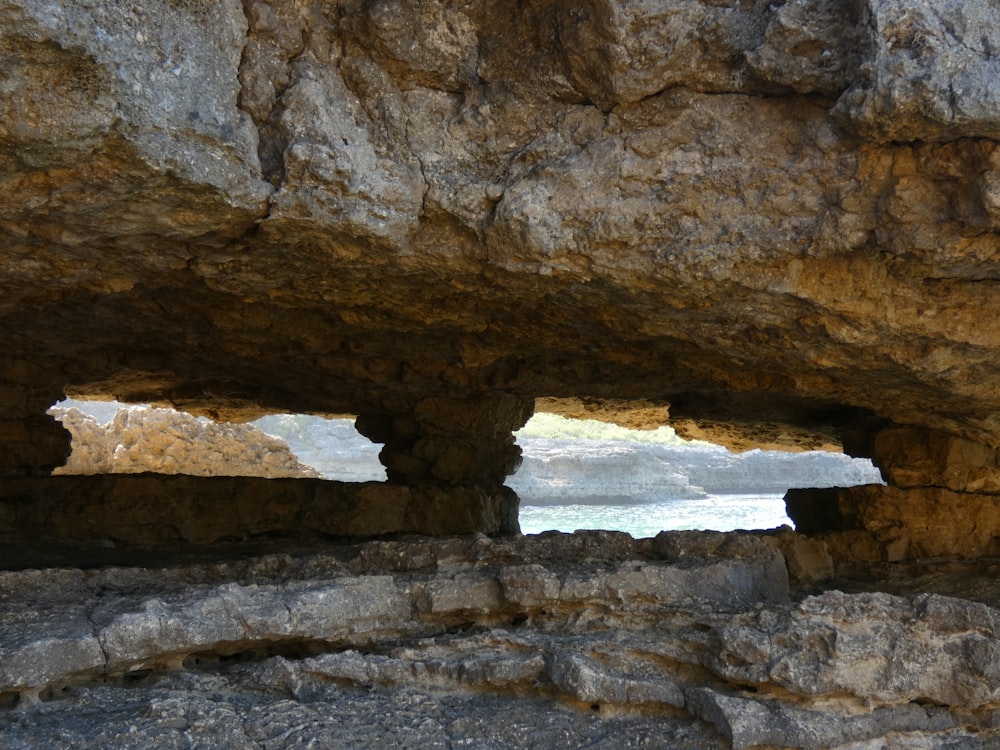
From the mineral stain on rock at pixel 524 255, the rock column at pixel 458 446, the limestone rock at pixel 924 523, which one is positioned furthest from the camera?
the rock column at pixel 458 446

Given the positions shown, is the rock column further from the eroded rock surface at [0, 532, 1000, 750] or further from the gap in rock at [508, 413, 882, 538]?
the gap in rock at [508, 413, 882, 538]

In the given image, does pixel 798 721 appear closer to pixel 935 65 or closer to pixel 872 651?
pixel 872 651

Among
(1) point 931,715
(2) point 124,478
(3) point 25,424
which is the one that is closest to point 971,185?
(1) point 931,715

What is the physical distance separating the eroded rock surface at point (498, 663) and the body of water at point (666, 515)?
28.4 feet

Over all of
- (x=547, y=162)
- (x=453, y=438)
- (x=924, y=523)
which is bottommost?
(x=924, y=523)

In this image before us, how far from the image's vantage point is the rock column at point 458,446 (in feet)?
23.5

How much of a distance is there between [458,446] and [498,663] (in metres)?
3.83

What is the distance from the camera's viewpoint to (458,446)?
7.44 meters

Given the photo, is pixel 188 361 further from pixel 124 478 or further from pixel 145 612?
pixel 145 612

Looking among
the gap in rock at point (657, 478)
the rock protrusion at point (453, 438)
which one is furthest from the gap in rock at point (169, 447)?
the gap in rock at point (657, 478)

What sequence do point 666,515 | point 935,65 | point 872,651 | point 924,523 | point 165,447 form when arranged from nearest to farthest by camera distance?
point 935,65, point 872,651, point 924,523, point 165,447, point 666,515

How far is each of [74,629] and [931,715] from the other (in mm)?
3204

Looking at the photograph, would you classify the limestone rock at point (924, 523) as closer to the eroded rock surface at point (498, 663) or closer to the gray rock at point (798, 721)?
the eroded rock surface at point (498, 663)

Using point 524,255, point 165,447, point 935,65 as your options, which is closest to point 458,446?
point 524,255
